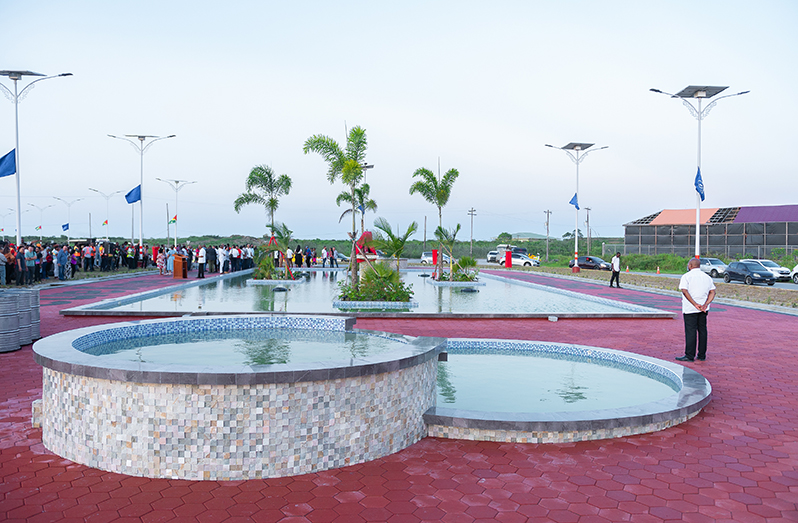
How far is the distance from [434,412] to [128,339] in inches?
183

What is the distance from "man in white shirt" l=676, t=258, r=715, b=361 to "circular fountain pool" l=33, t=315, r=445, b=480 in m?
5.65

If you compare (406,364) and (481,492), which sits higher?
(406,364)

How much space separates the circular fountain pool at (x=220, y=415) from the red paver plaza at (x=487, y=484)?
0.13 metres

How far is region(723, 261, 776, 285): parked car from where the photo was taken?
2809 centimetres

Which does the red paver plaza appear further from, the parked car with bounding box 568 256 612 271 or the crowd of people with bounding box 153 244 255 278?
the parked car with bounding box 568 256 612 271

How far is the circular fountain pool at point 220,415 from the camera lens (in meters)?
4.34

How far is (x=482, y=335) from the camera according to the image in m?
11.6

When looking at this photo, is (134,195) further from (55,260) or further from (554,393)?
(554,393)

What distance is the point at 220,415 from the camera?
4.36 meters

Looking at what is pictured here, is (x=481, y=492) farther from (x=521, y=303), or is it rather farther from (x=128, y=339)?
(x=521, y=303)

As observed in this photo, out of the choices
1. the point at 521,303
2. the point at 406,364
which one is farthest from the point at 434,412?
the point at 521,303

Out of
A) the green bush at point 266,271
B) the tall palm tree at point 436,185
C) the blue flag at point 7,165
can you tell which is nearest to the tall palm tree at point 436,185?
the tall palm tree at point 436,185

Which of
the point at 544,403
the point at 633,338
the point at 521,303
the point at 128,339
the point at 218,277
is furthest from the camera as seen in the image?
the point at 218,277

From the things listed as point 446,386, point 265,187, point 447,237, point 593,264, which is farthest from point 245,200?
point 446,386
